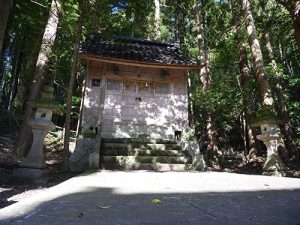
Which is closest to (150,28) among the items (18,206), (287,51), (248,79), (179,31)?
(179,31)

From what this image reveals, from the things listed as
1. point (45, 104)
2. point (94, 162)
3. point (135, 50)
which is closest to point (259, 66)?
point (135, 50)

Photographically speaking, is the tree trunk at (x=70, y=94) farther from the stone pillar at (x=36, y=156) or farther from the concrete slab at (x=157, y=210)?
the concrete slab at (x=157, y=210)

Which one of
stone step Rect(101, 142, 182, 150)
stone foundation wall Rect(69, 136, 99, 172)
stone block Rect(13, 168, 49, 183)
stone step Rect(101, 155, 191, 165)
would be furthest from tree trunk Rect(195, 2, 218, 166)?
stone block Rect(13, 168, 49, 183)

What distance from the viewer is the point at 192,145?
972cm

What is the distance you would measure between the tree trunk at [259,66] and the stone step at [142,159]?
3605 millimetres

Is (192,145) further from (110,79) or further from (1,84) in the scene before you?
(1,84)

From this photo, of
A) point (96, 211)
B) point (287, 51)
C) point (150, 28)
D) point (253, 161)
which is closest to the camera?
Result: point (96, 211)

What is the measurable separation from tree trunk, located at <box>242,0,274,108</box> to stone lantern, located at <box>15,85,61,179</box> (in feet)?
23.1

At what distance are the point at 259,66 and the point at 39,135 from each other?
28.6 feet

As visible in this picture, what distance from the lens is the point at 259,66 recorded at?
11.7m

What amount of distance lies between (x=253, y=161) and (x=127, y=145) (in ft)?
20.4

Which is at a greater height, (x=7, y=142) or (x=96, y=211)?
(x=7, y=142)

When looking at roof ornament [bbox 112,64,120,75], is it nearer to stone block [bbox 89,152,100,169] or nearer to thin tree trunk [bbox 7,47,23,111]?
stone block [bbox 89,152,100,169]

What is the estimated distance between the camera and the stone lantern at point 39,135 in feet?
22.3
